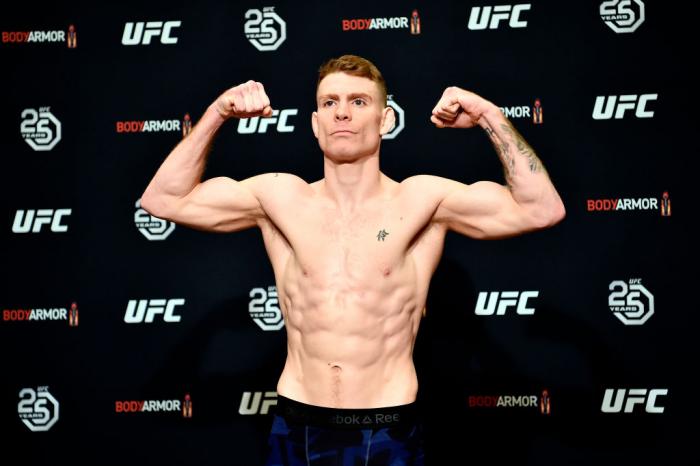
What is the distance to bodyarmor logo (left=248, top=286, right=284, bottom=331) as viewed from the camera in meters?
3.91

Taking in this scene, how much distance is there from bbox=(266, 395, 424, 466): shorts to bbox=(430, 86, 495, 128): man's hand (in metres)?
0.99

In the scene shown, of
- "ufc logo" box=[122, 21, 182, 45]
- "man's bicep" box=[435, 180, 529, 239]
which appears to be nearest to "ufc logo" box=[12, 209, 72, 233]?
"ufc logo" box=[122, 21, 182, 45]

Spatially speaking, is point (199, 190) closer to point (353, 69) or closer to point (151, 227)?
point (353, 69)

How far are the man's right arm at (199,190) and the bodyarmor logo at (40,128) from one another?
4.61ft

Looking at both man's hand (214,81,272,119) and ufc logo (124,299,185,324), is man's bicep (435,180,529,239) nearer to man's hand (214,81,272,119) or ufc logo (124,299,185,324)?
man's hand (214,81,272,119)

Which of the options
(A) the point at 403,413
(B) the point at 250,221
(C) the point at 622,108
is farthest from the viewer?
(C) the point at 622,108

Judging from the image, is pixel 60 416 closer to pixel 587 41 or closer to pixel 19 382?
pixel 19 382

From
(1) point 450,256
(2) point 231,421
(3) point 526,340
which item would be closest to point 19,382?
(2) point 231,421

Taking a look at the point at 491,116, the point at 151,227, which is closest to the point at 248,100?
the point at 491,116

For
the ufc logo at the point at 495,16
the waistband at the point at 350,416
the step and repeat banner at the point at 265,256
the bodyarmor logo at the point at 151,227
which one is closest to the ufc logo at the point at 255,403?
the step and repeat banner at the point at 265,256

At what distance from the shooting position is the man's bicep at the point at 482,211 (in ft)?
8.73

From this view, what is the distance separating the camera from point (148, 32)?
12.8ft

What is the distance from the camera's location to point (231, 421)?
392 cm

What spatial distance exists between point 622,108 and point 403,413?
200cm
